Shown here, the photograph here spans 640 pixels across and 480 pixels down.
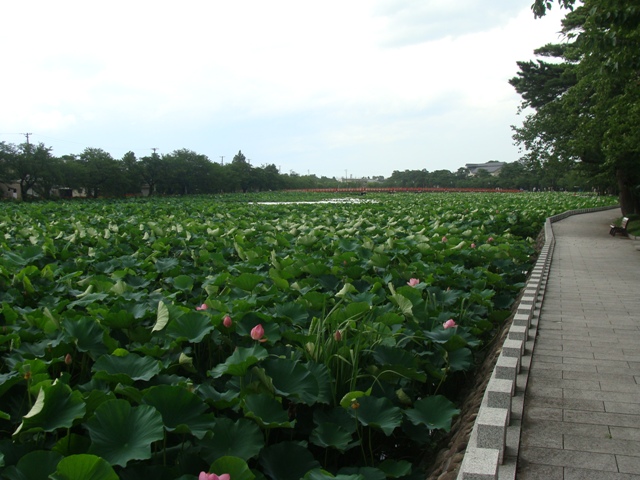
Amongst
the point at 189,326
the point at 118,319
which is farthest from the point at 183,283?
the point at 189,326

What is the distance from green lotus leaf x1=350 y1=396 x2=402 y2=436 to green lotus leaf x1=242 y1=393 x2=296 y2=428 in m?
0.34

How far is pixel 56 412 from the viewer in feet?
6.16

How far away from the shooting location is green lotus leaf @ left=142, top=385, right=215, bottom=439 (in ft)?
6.26

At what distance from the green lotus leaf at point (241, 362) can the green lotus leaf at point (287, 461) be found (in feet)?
1.19

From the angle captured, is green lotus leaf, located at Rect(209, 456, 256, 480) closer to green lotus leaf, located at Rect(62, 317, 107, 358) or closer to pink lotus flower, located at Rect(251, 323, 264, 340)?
pink lotus flower, located at Rect(251, 323, 264, 340)

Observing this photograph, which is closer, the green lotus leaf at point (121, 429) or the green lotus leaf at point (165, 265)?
the green lotus leaf at point (121, 429)

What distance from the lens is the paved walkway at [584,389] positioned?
222 cm

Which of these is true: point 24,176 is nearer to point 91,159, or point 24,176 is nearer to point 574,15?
point 91,159

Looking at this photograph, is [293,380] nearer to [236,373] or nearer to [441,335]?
[236,373]

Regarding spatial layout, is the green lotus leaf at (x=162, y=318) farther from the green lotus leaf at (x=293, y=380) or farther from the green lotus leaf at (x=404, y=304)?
the green lotus leaf at (x=404, y=304)

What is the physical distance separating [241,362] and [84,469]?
0.83m

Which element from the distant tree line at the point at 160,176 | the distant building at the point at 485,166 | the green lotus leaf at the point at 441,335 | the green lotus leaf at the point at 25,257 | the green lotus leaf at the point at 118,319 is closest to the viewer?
the green lotus leaf at the point at 118,319

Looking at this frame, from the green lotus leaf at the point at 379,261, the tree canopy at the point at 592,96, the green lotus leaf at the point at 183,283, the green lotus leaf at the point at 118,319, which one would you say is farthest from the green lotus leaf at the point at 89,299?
the tree canopy at the point at 592,96

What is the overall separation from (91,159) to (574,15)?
31.9 m
